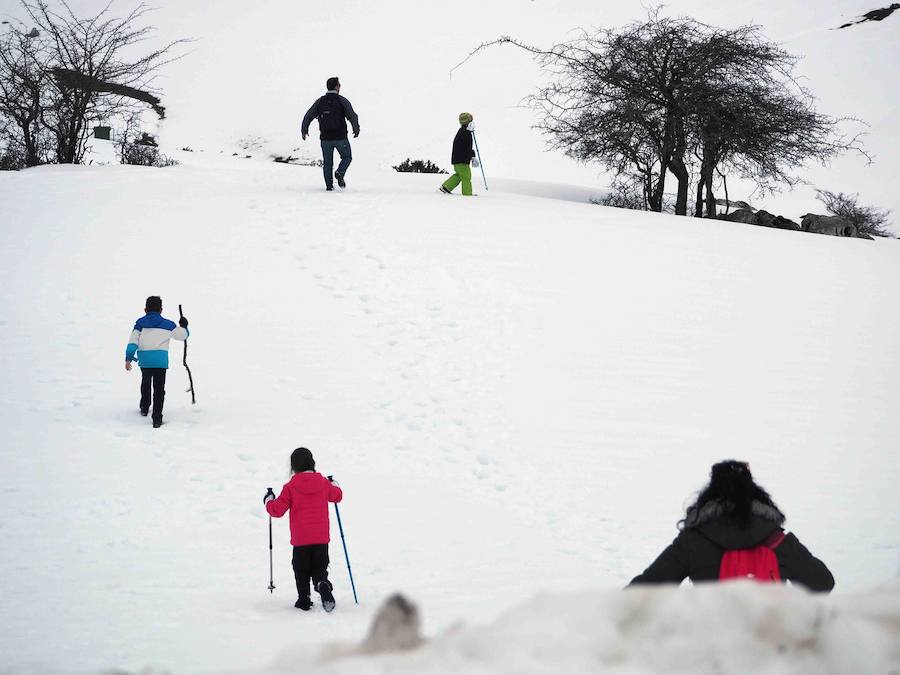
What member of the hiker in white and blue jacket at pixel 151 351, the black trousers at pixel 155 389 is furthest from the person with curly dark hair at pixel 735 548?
the hiker in white and blue jacket at pixel 151 351

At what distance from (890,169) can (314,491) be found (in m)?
41.5

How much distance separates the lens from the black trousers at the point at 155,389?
9297 millimetres

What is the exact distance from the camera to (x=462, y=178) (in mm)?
18266

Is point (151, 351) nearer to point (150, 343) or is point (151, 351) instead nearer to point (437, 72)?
point (150, 343)

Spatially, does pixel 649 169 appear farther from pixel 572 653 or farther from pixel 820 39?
pixel 820 39

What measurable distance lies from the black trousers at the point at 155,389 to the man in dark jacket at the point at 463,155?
353 inches

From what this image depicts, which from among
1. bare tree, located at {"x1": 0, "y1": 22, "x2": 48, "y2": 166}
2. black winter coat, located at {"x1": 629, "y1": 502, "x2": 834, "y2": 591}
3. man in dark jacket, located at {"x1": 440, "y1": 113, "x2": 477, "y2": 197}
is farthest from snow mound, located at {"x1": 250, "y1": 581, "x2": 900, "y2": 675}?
bare tree, located at {"x1": 0, "y1": 22, "x2": 48, "y2": 166}

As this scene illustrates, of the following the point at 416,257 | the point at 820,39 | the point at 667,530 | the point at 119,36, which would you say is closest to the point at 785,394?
the point at 667,530

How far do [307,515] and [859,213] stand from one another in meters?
31.6

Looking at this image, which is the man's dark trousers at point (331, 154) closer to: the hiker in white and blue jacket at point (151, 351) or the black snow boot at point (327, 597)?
the hiker in white and blue jacket at point (151, 351)

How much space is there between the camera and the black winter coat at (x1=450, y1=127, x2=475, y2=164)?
55.8ft

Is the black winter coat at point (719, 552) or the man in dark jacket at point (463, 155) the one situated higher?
the man in dark jacket at point (463, 155)

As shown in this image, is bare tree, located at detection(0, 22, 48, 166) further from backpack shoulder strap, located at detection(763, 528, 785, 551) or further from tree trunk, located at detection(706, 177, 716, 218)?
backpack shoulder strap, located at detection(763, 528, 785, 551)

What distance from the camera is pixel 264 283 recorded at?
13250 millimetres
